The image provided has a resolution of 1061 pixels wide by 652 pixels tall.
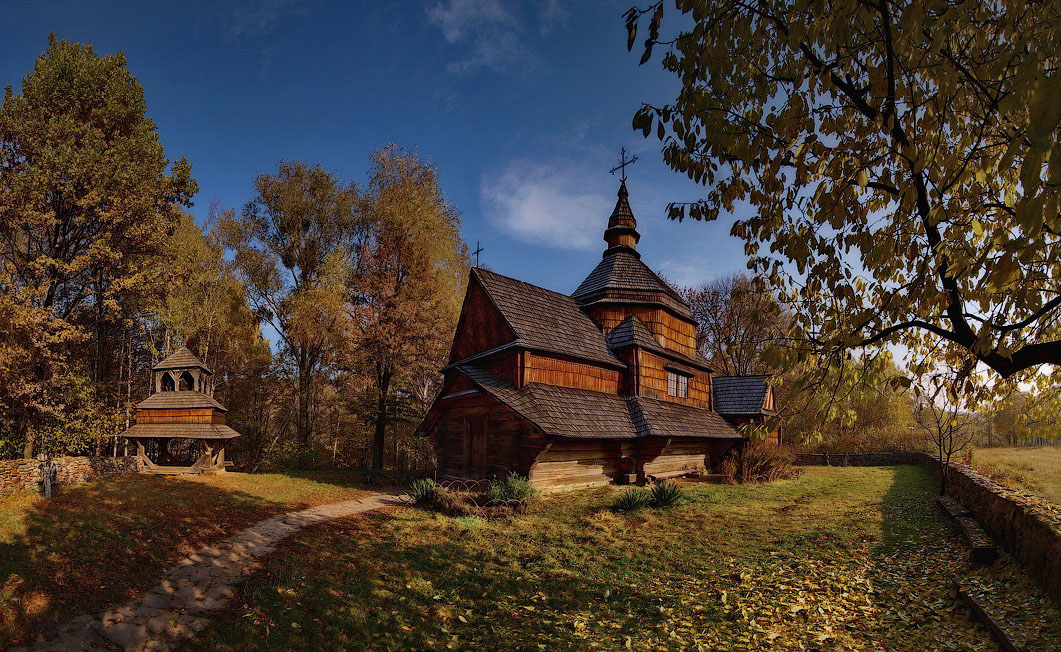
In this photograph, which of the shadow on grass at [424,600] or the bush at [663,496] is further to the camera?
the bush at [663,496]

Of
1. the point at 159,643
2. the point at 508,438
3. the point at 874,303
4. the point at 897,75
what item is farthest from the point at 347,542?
the point at 897,75

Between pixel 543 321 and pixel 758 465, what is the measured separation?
12.0m

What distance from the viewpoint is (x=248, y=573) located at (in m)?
8.28

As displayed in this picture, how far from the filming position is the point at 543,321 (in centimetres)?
1967

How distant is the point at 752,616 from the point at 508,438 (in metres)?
10.8

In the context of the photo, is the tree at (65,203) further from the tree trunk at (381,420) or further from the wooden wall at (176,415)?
the tree trunk at (381,420)

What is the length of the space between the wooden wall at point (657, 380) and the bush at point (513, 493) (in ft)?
26.6

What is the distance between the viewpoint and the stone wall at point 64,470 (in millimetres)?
13438

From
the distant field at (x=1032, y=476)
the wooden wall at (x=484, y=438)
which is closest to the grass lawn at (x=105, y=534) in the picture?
the wooden wall at (x=484, y=438)

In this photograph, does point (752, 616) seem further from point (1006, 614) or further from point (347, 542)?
point (347, 542)

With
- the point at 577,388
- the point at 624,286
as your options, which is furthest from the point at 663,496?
the point at 624,286

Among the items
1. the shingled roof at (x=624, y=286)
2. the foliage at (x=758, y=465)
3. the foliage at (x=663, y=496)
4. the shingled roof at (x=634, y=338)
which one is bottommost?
the foliage at (x=758, y=465)

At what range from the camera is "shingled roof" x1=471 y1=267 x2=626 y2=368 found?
59.9ft

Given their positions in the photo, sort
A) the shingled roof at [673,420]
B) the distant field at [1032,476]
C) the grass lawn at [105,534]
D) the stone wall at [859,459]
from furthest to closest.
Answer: the stone wall at [859,459]
the shingled roof at [673,420]
the distant field at [1032,476]
the grass lawn at [105,534]
